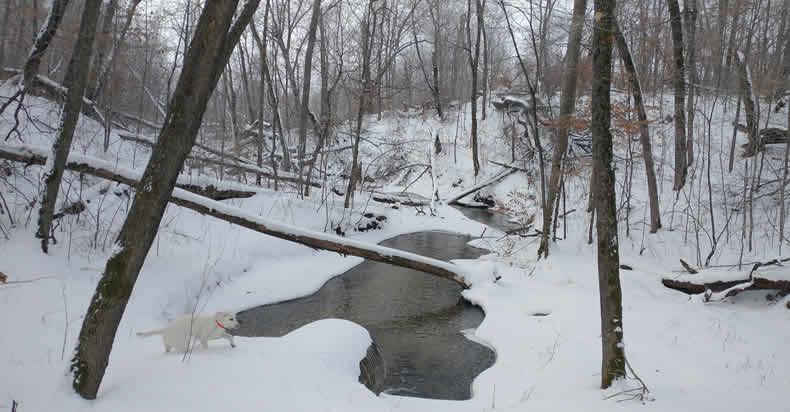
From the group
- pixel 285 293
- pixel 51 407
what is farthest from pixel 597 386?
pixel 285 293

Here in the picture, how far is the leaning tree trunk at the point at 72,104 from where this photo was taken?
4.85m

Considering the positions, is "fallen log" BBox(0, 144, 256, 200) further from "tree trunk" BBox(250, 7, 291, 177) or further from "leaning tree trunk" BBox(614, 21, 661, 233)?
"leaning tree trunk" BBox(614, 21, 661, 233)

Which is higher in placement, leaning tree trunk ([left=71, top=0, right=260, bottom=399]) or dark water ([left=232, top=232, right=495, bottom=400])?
leaning tree trunk ([left=71, top=0, right=260, bottom=399])

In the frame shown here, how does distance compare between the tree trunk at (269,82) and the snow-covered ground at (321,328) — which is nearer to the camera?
the snow-covered ground at (321,328)

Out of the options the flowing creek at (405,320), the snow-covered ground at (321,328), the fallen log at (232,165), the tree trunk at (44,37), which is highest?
the tree trunk at (44,37)

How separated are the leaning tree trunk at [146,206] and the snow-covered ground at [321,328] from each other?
232 millimetres

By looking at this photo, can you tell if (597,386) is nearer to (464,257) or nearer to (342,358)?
(342,358)

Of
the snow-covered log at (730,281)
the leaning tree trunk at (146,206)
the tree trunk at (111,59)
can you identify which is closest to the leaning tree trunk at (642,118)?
the snow-covered log at (730,281)

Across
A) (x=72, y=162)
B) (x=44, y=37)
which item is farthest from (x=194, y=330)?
(x=44, y=37)

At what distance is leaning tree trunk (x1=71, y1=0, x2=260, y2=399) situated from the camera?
2.66 metres

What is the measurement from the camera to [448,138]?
979 inches

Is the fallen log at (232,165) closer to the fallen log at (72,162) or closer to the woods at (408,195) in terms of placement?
the woods at (408,195)

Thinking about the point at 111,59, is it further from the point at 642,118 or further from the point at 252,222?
the point at 642,118

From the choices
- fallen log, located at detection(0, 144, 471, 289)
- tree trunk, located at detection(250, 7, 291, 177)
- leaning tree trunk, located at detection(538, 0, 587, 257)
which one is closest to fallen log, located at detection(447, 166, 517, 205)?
tree trunk, located at detection(250, 7, 291, 177)
